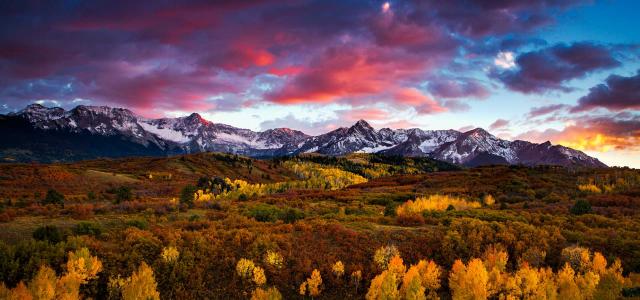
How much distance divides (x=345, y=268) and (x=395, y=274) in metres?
3.35

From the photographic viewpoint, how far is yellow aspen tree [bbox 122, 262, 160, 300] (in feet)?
56.9

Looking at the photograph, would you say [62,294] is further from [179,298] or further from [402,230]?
[402,230]

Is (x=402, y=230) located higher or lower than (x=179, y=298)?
higher

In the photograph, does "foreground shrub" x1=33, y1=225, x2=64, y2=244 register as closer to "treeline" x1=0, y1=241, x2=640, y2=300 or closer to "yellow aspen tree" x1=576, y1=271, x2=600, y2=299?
"treeline" x1=0, y1=241, x2=640, y2=300

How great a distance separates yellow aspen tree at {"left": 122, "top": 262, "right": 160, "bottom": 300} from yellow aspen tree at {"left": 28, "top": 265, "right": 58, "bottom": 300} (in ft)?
9.26

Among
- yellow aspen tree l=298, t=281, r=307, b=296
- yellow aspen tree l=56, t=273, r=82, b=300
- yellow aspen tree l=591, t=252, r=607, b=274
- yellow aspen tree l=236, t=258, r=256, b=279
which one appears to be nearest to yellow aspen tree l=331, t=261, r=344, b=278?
yellow aspen tree l=298, t=281, r=307, b=296

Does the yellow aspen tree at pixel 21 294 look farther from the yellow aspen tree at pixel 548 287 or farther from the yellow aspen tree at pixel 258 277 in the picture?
the yellow aspen tree at pixel 548 287

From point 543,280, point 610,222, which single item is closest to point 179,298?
point 543,280

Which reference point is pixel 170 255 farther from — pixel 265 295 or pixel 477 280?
pixel 477 280

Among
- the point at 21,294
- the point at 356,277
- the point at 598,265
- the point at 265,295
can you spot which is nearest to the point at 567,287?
the point at 598,265

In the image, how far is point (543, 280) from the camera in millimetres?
21062

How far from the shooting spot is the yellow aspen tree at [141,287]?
17.3 meters

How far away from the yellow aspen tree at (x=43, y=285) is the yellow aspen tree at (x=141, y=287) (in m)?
2.82

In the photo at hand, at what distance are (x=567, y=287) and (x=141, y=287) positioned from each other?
21.2m
